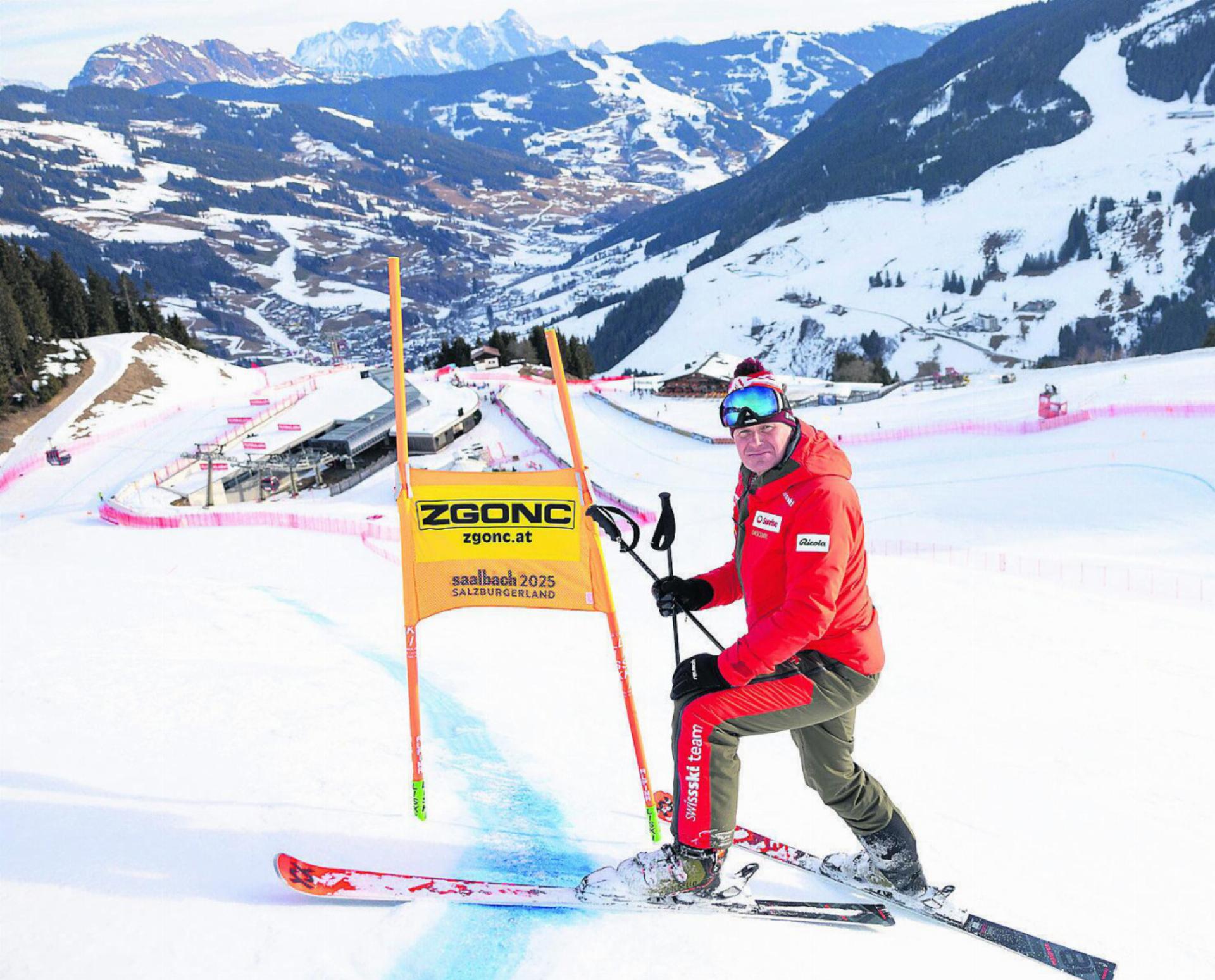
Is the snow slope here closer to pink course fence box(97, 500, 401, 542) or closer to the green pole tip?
the green pole tip

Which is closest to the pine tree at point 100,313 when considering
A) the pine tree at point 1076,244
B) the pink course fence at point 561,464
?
the pink course fence at point 561,464

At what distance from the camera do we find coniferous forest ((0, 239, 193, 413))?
185 feet

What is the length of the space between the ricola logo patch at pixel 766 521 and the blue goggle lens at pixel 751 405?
459mm

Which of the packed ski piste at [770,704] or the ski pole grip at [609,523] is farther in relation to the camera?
Answer: the ski pole grip at [609,523]

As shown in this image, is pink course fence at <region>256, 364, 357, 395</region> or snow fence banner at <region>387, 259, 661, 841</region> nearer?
snow fence banner at <region>387, 259, 661, 841</region>

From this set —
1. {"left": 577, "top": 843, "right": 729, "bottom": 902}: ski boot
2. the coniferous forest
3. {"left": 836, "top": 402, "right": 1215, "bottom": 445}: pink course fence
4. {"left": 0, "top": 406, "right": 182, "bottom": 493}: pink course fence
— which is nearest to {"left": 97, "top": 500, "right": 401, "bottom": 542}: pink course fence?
{"left": 577, "top": 843, "right": 729, "bottom": 902}: ski boot

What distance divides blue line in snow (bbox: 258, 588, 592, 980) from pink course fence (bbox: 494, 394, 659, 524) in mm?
8250

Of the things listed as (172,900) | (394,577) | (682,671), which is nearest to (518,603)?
(682,671)

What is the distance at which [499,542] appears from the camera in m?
4.73

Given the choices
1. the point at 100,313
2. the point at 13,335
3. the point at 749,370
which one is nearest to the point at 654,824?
the point at 749,370

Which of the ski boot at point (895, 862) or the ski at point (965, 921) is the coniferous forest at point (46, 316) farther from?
the ski boot at point (895, 862)

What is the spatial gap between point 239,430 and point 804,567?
5782 cm

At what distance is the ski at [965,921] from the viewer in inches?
164

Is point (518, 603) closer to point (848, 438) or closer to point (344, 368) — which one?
point (848, 438)
